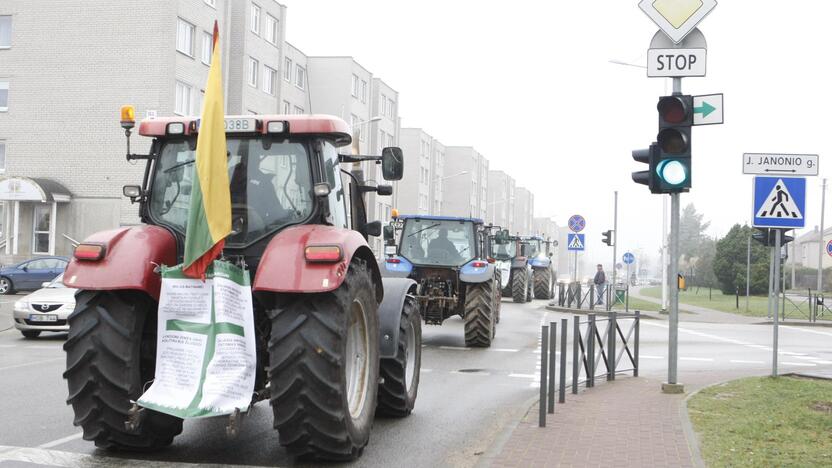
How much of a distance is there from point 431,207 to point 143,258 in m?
82.6

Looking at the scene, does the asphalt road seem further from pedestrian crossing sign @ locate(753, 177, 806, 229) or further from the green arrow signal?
the green arrow signal

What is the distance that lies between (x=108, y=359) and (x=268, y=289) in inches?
48.2

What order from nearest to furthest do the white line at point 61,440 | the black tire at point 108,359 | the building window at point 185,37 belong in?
1. the black tire at point 108,359
2. the white line at point 61,440
3. the building window at point 185,37

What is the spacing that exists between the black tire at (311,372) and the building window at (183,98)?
1366 inches

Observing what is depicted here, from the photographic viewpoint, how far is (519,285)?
115 feet

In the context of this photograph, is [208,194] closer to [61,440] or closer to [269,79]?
[61,440]

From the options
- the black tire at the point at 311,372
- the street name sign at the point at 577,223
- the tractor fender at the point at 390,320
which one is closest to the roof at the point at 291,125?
the black tire at the point at 311,372

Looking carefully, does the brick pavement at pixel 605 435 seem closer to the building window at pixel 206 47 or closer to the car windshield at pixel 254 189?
the car windshield at pixel 254 189

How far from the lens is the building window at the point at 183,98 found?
39172 millimetres

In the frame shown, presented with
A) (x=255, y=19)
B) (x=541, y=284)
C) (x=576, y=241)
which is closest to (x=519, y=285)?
(x=576, y=241)

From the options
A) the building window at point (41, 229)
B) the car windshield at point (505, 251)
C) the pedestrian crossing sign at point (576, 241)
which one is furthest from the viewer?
the building window at point (41, 229)

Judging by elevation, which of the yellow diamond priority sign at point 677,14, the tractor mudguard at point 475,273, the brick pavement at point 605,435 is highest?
the yellow diamond priority sign at point 677,14

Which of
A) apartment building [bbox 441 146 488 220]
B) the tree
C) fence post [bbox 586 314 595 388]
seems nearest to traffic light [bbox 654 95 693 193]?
fence post [bbox 586 314 595 388]

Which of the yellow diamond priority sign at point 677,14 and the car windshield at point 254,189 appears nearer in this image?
the car windshield at point 254,189
